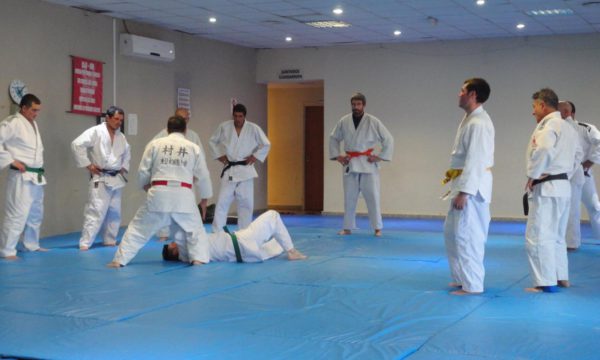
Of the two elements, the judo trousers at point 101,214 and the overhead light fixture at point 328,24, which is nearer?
the judo trousers at point 101,214

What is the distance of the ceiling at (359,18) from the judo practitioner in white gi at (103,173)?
1696mm

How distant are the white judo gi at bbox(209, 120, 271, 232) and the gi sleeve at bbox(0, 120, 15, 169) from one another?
7.40ft

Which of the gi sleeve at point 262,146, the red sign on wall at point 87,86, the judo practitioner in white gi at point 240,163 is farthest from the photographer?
the red sign on wall at point 87,86

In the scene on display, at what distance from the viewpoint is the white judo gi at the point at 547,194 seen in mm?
5074

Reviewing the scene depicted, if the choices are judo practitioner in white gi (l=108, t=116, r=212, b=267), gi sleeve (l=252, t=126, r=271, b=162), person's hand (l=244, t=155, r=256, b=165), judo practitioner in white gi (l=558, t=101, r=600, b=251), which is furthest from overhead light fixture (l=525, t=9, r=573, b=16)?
judo practitioner in white gi (l=108, t=116, r=212, b=267)

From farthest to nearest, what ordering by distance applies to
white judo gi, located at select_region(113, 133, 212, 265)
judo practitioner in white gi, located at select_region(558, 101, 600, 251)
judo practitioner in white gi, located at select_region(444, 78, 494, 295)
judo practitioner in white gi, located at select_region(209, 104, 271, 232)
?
1. judo practitioner in white gi, located at select_region(209, 104, 271, 232)
2. judo practitioner in white gi, located at select_region(558, 101, 600, 251)
3. white judo gi, located at select_region(113, 133, 212, 265)
4. judo practitioner in white gi, located at select_region(444, 78, 494, 295)

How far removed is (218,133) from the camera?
8.46 metres

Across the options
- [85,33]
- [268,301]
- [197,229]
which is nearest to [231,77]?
[85,33]

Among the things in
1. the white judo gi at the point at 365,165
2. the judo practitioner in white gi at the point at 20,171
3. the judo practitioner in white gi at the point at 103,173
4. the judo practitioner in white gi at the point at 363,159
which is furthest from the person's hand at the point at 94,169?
the white judo gi at the point at 365,165

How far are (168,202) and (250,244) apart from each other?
76cm

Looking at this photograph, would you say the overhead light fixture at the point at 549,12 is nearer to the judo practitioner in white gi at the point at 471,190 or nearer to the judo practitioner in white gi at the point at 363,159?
the judo practitioner in white gi at the point at 363,159

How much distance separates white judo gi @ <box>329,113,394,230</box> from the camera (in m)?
8.78

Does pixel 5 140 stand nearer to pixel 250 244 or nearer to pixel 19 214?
pixel 19 214

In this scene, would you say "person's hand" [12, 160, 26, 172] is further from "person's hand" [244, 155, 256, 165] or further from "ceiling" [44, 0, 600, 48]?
"ceiling" [44, 0, 600, 48]
